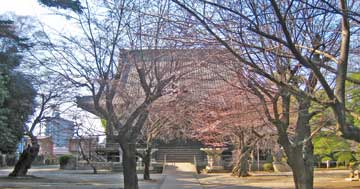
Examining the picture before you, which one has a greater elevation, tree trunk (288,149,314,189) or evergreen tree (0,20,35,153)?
evergreen tree (0,20,35,153)

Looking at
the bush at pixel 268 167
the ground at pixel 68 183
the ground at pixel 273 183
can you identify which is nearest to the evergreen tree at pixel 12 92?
the ground at pixel 68 183

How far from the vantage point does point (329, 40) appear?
11.1 meters

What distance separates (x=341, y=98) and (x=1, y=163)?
53.9 m

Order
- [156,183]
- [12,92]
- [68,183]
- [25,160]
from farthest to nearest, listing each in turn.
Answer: [25,160] → [156,183] → [68,183] → [12,92]

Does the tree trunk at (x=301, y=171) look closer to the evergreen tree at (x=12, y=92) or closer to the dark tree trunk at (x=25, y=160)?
the evergreen tree at (x=12, y=92)

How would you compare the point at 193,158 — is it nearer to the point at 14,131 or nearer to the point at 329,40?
the point at 14,131

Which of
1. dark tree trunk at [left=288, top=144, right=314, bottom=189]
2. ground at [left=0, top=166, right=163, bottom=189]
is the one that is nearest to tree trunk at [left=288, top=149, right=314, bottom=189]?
dark tree trunk at [left=288, top=144, right=314, bottom=189]

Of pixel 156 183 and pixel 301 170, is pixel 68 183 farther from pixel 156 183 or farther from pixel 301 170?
pixel 301 170

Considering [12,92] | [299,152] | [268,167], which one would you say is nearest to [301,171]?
[299,152]

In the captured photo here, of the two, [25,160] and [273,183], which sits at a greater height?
[25,160]

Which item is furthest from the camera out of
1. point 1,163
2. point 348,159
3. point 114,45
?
point 1,163

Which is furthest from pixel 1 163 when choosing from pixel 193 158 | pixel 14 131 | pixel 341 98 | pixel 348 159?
pixel 341 98

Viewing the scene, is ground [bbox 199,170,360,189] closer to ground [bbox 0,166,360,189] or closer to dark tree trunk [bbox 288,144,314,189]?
ground [bbox 0,166,360,189]

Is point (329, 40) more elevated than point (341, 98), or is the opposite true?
point (329, 40)
